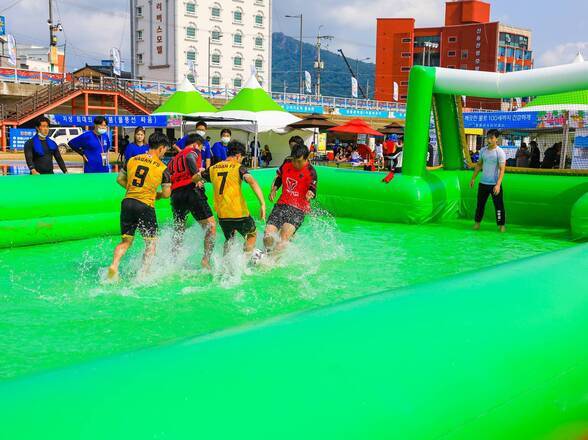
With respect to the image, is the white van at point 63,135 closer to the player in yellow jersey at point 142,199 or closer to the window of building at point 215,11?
the player in yellow jersey at point 142,199

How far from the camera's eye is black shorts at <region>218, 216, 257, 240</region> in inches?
217

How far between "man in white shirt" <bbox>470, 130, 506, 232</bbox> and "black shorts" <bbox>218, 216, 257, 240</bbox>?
12.4 ft

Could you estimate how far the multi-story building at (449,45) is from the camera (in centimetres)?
7369

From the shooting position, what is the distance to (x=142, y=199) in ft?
17.3

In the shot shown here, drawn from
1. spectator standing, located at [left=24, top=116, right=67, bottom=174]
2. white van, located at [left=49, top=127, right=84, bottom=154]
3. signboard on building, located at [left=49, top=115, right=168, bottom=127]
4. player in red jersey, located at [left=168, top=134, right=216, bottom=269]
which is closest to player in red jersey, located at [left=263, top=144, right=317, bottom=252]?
player in red jersey, located at [left=168, top=134, right=216, bottom=269]

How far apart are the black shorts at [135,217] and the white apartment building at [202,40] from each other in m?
52.4

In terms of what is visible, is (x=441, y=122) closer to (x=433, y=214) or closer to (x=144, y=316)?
(x=433, y=214)

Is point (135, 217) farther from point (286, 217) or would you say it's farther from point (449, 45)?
point (449, 45)

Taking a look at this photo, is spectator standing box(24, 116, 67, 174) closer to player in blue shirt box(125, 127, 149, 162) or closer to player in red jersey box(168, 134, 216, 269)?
player in blue shirt box(125, 127, 149, 162)

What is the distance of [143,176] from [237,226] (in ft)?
3.19

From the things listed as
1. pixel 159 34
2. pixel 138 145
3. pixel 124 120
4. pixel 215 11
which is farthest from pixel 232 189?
pixel 215 11

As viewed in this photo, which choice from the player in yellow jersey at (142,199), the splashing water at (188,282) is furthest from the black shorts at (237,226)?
the player in yellow jersey at (142,199)

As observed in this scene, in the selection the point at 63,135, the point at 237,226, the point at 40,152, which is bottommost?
the point at 237,226

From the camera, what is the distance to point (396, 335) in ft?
6.72
